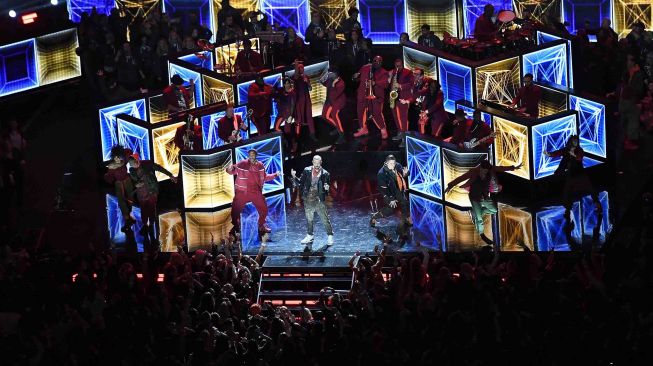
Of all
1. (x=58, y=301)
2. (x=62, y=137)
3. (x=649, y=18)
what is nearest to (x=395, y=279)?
(x=58, y=301)

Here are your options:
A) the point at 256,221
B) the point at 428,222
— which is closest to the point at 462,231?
the point at 428,222

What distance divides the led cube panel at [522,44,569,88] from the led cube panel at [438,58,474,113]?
1147mm

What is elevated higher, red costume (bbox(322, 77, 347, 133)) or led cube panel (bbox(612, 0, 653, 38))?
led cube panel (bbox(612, 0, 653, 38))

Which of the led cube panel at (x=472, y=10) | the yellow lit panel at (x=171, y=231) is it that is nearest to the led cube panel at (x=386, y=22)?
the led cube panel at (x=472, y=10)

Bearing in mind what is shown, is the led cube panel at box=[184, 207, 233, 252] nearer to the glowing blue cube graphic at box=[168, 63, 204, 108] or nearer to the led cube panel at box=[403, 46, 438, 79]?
the glowing blue cube graphic at box=[168, 63, 204, 108]

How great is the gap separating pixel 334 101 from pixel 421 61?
193 cm

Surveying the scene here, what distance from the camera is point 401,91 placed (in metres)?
31.1

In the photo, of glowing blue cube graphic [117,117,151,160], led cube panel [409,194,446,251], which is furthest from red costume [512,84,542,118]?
glowing blue cube graphic [117,117,151,160]

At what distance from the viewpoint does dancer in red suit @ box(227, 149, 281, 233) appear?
27.2 metres

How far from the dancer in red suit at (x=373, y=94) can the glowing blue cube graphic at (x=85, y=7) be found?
7610mm

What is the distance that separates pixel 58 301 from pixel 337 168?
28.1 feet

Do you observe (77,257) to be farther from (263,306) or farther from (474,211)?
(474,211)

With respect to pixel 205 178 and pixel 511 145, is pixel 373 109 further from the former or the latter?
pixel 205 178

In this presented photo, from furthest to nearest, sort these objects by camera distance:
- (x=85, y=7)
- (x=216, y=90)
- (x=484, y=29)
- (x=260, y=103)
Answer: (x=85, y=7) < (x=484, y=29) < (x=216, y=90) < (x=260, y=103)
